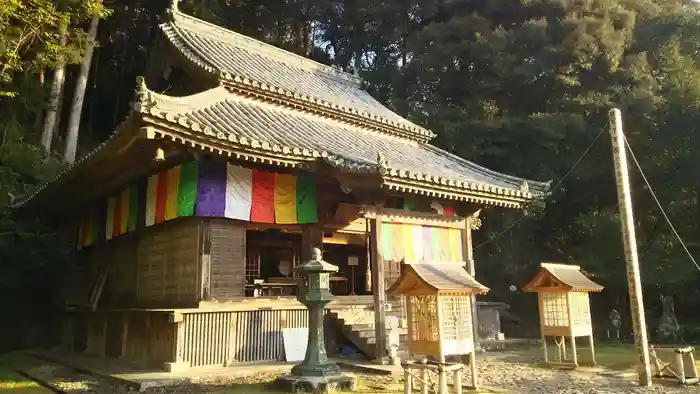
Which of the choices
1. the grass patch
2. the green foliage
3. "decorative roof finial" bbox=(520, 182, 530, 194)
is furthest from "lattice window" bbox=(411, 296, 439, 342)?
the green foliage

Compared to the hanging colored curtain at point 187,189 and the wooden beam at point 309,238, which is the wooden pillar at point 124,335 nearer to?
the hanging colored curtain at point 187,189

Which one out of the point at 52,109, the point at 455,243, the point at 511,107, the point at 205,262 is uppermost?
the point at 511,107

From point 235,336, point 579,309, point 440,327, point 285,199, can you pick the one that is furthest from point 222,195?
point 579,309

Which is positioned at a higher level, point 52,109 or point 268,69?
point 52,109

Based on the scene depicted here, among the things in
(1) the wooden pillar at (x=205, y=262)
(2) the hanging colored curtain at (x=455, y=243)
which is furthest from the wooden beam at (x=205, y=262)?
(2) the hanging colored curtain at (x=455, y=243)

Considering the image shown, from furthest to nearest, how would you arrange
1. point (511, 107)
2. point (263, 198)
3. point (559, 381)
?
point (511, 107) → point (263, 198) → point (559, 381)

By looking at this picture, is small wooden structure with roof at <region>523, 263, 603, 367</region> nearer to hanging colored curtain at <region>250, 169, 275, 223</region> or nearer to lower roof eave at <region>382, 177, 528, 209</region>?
lower roof eave at <region>382, 177, 528, 209</region>

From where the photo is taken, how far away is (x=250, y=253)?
15.8 m

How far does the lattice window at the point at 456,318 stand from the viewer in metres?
8.29

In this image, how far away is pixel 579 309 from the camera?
38.2 feet

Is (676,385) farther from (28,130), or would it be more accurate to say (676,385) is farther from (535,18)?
(28,130)

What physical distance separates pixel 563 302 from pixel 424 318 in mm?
4629

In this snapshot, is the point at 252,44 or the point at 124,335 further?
the point at 252,44

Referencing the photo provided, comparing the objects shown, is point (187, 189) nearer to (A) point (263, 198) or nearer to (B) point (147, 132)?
(A) point (263, 198)
